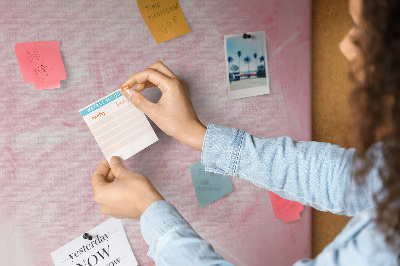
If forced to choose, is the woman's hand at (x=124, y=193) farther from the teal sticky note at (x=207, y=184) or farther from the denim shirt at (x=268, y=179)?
the teal sticky note at (x=207, y=184)

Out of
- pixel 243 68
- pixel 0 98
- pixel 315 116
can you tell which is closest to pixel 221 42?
pixel 243 68

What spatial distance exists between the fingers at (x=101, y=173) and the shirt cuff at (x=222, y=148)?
197 mm

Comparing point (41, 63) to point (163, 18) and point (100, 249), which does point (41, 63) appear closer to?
point (163, 18)

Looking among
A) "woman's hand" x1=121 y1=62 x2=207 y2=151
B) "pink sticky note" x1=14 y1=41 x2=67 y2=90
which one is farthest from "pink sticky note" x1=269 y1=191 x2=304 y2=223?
"pink sticky note" x1=14 y1=41 x2=67 y2=90

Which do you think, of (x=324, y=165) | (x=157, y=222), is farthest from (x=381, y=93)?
(x=157, y=222)

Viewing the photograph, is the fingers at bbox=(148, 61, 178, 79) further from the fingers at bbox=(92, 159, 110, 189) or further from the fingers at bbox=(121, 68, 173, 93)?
the fingers at bbox=(92, 159, 110, 189)

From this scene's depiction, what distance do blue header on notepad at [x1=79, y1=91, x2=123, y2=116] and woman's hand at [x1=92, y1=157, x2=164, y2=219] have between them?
102mm

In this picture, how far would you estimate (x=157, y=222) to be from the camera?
58cm

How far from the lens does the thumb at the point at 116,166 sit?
0.69 m

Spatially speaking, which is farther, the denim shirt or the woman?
the denim shirt

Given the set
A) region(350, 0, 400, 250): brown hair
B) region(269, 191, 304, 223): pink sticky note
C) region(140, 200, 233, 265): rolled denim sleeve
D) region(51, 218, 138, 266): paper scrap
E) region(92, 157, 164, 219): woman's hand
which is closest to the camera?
region(350, 0, 400, 250): brown hair

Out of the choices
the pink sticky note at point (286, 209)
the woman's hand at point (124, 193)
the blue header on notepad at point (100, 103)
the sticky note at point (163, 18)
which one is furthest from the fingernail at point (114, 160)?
the pink sticky note at point (286, 209)

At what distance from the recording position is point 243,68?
0.82m

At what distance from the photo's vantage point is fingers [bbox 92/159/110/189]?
0.70 m
